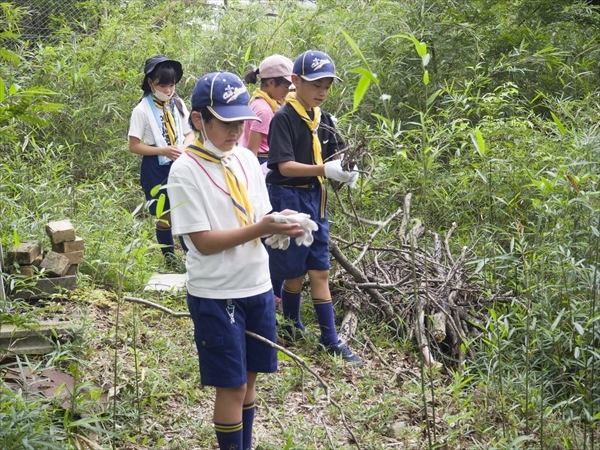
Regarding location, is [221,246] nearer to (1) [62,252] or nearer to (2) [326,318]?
(2) [326,318]

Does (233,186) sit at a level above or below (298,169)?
above

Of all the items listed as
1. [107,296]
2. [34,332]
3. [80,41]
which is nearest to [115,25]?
[80,41]

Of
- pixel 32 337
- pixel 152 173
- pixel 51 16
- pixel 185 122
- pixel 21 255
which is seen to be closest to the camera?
pixel 32 337

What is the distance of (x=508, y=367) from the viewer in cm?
431

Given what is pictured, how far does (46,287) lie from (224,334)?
2.06 meters

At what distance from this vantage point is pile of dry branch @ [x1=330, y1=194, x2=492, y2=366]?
484cm

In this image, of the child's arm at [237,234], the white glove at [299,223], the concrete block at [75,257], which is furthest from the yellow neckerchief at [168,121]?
the child's arm at [237,234]

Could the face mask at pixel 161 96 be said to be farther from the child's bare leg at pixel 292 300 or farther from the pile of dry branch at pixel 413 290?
the child's bare leg at pixel 292 300

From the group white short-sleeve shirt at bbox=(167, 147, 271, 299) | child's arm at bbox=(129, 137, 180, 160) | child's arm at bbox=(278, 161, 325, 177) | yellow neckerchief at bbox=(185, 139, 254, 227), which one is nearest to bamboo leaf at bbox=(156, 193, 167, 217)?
white short-sleeve shirt at bbox=(167, 147, 271, 299)

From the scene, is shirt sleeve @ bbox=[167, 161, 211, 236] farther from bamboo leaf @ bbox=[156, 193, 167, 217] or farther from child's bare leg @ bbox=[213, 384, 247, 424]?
child's bare leg @ bbox=[213, 384, 247, 424]

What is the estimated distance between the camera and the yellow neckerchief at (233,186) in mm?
3146

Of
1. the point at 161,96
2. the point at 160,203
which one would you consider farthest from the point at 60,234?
the point at 160,203

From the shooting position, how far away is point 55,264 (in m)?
4.75

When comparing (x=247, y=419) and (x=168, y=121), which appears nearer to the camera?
(x=247, y=419)
